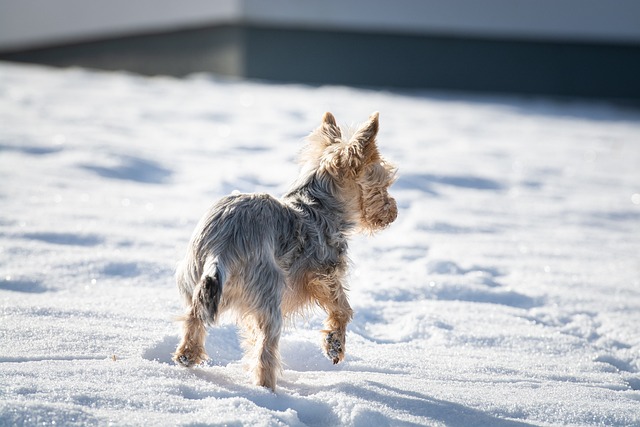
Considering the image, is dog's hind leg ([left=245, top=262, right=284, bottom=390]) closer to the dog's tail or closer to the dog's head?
the dog's tail

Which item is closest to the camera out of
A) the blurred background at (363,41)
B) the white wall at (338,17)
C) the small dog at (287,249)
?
the small dog at (287,249)

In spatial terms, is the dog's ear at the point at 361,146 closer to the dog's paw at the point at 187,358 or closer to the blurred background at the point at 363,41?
the dog's paw at the point at 187,358

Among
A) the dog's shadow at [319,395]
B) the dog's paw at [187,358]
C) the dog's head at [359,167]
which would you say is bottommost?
the dog's shadow at [319,395]

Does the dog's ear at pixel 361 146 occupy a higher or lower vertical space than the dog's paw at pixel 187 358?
higher

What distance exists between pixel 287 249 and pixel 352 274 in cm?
180

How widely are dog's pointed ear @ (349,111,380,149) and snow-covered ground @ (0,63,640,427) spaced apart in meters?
1.04

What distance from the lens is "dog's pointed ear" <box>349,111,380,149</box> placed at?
11.9 ft

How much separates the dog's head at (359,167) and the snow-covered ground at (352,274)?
702 millimetres

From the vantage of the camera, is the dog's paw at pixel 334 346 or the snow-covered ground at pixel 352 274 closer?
the snow-covered ground at pixel 352 274

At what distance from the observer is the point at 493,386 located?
366 centimetres

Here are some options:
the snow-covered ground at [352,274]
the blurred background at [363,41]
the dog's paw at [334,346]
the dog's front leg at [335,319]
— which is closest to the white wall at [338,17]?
the blurred background at [363,41]

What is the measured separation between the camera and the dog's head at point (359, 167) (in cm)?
366

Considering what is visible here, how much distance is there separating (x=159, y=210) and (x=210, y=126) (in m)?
3.42

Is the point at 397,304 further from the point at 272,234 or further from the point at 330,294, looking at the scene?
the point at 272,234
